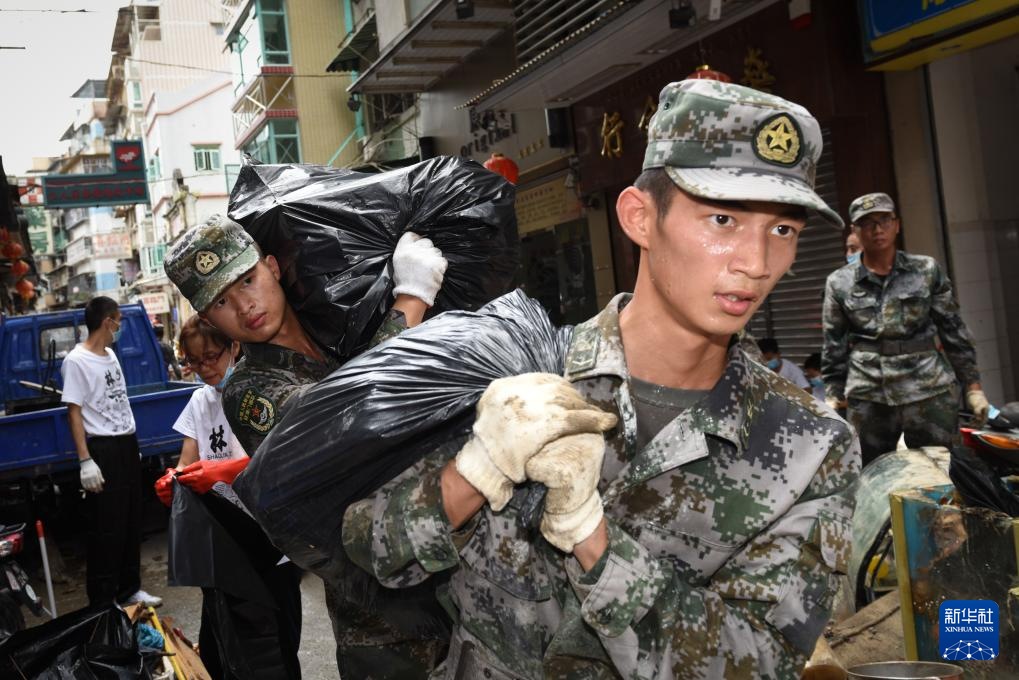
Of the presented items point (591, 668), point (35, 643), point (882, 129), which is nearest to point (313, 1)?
point (882, 129)

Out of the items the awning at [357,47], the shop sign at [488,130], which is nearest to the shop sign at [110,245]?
the awning at [357,47]

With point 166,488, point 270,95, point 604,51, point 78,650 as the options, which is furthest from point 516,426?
point 270,95

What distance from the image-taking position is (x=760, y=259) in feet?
5.14

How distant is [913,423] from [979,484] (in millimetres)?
2219

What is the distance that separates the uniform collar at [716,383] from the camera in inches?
63.8

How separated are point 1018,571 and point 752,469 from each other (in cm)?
173

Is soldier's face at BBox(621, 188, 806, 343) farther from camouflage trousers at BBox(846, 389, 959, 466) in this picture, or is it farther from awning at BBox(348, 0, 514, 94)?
awning at BBox(348, 0, 514, 94)

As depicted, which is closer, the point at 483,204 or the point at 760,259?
the point at 760,259

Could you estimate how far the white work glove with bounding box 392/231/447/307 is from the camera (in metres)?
2.53

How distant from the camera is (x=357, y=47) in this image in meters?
19.5

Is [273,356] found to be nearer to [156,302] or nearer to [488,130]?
[488,130]

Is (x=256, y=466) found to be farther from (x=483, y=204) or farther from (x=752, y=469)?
(x=483, y=204)

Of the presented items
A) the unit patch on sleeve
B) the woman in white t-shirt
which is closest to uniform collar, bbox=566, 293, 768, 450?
the unit patch on sleeve

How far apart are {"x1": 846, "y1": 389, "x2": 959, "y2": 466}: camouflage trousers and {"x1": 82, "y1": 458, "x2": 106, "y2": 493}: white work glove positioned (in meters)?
5.00
